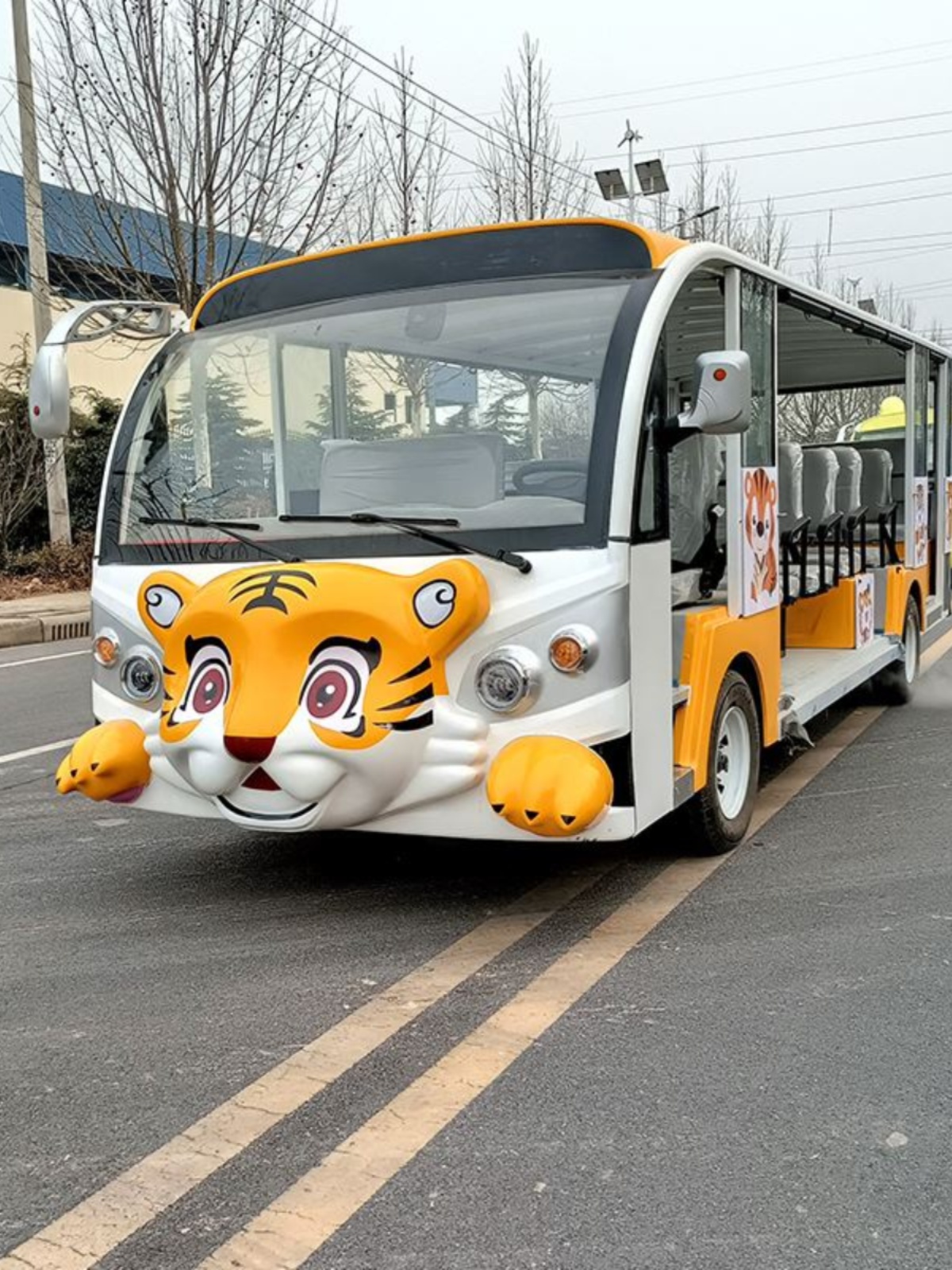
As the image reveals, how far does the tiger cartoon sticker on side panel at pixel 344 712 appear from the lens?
13.1 ft

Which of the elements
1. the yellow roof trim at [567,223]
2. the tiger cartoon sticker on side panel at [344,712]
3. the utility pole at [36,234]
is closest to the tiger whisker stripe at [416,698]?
the tiger cartoon sticker on side panel at [344,712]

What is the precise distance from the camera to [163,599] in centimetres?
451

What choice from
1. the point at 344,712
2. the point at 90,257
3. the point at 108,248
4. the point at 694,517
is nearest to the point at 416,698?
the point at 344,712

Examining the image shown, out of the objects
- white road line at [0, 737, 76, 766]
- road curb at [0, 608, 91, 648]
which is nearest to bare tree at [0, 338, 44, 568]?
road curb at [0, 608, 91, 648]

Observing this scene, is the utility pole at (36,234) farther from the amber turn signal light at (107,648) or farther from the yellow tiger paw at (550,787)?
the yellow tiger paw at (550,787)

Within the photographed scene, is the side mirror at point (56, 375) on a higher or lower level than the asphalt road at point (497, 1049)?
higher

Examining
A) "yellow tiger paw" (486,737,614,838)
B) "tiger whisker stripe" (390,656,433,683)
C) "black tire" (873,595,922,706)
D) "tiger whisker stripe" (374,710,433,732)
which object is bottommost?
"black tire" (873,595,922,706)

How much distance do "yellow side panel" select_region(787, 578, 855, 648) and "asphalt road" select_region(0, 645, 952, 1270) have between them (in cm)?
216

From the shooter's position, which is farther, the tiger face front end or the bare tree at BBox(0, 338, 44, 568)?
the bare tree at BBox(0, 338, 44, 568)

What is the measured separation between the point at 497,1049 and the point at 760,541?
9.14 feet

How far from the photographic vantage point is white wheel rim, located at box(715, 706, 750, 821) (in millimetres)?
5172

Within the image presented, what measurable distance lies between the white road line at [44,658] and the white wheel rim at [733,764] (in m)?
8.01

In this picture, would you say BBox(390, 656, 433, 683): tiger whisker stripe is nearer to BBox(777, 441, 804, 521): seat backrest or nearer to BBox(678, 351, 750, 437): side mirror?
BBox(678, 351, 750, 437): side mirror

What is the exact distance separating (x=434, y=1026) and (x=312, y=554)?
1679 millimetres
